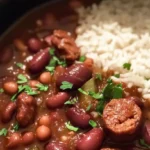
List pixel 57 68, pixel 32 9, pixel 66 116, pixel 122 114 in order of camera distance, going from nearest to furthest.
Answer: pixel 122 114, pixel 66 116, pixel 57 68, pixel 32 9

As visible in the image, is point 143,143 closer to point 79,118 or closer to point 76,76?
point 79,118

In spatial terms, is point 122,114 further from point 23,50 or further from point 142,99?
point 23,50

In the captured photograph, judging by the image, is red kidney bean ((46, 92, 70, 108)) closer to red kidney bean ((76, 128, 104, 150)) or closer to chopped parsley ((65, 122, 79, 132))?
chopped parsley ((65, 122, 79, 132))

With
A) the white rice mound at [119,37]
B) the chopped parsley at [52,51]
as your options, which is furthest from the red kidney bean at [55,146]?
the chopped parsley at [52,51]

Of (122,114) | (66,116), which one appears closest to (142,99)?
(122,114)

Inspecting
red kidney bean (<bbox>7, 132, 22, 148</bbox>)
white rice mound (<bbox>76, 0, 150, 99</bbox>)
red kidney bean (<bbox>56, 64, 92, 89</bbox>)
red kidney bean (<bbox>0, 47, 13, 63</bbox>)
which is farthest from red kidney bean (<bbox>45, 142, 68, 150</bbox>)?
red kidney bean (<bbox>0, 47, 13, 63</bbox>)
